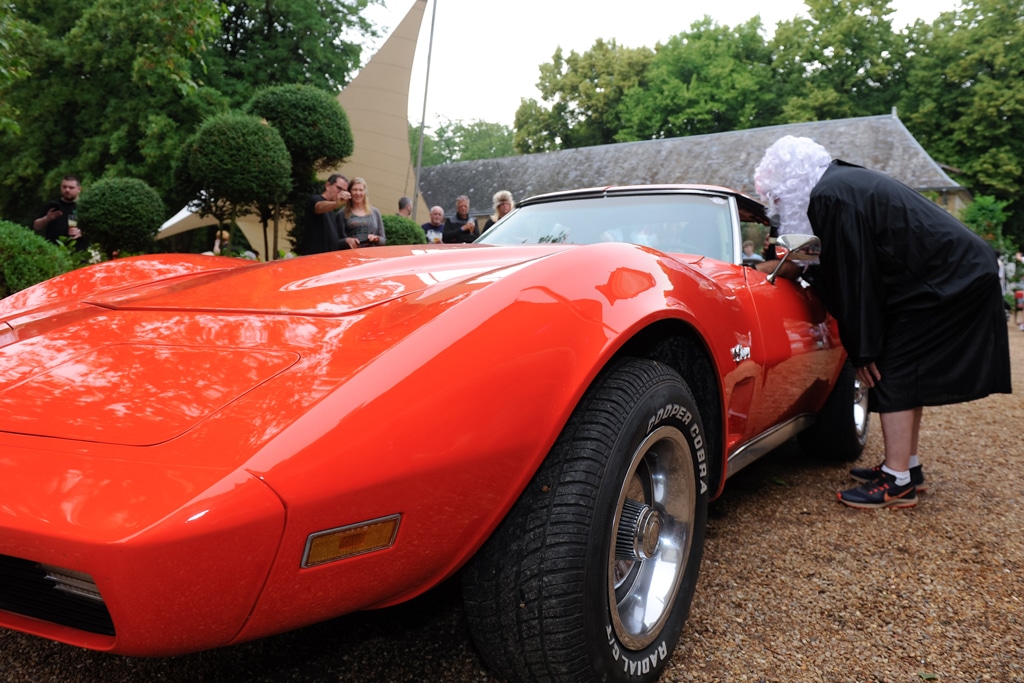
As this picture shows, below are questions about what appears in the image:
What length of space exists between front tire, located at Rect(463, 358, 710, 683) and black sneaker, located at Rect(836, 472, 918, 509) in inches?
69.6

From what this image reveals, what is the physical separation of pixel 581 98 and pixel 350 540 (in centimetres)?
4475

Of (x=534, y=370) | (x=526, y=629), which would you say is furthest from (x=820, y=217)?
(x=526, y=629)

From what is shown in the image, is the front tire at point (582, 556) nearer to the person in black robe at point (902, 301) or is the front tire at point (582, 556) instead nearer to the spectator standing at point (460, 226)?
the person in black robe at point (902, 301)

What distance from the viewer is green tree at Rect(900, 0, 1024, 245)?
1167 inches

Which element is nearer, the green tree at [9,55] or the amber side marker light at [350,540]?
the amber side marker light at [350,540]

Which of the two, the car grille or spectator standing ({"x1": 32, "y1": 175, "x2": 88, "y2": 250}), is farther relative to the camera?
spectator standing ({"x1": 32, "y1": 175, "x2": 88, "y2": 250})

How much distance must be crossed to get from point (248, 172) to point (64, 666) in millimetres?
6836

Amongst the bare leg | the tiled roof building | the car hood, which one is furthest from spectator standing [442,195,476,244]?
the tiled roof building

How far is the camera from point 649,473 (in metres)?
1.83

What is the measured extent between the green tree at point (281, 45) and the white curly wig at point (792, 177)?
19808mm

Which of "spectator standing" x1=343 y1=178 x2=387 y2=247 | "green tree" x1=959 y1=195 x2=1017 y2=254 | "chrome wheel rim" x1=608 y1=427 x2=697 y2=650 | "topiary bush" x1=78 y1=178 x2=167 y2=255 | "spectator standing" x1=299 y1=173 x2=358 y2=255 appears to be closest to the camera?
"chrome wheel rim" x1=608 y1=427 x2=697 y2=650

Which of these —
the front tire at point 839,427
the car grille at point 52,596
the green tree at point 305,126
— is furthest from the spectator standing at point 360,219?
the car grille at point 52,596

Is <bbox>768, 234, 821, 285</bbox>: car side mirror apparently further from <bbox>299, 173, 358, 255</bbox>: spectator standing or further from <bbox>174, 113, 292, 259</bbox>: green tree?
<bbox>174, 113, 292, 259</bbox>: green tree

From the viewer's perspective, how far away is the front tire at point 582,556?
1.37 meters
